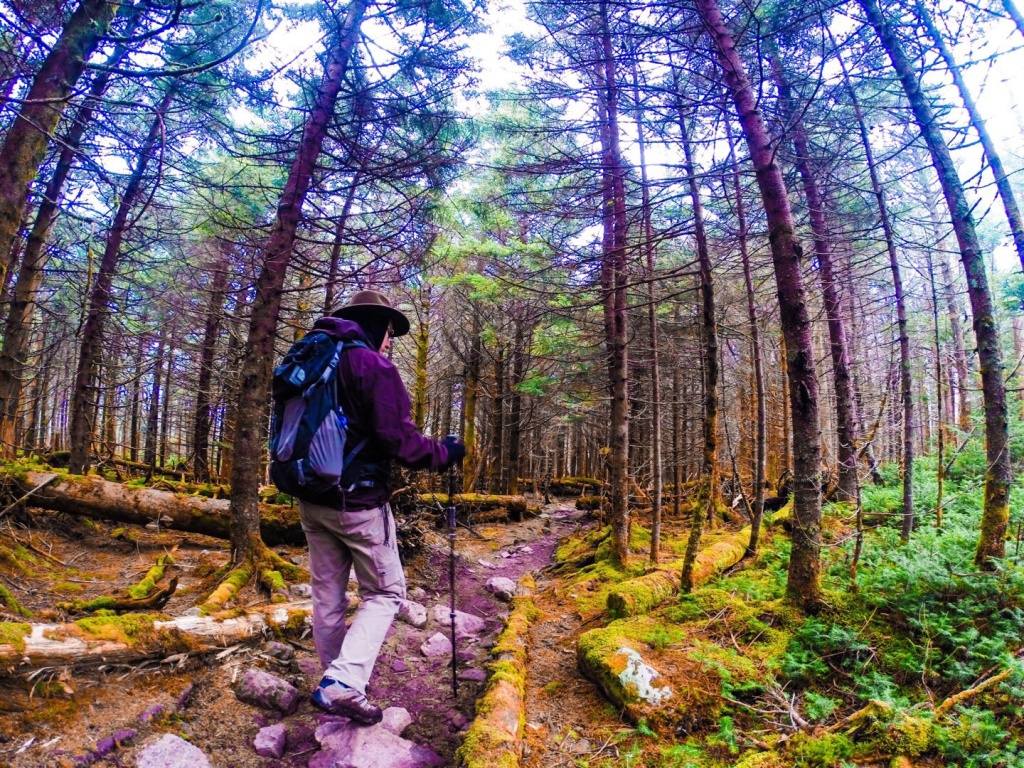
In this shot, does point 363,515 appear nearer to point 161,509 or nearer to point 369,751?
point 369,751

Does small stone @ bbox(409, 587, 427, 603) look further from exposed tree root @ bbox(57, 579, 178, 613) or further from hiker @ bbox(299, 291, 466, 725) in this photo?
hiker @ bbox(299, 291, 466, 725)

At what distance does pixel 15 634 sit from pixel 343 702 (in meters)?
1.93

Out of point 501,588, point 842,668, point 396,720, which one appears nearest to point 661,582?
point 842,668

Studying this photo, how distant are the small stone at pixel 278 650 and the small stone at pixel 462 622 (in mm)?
1684

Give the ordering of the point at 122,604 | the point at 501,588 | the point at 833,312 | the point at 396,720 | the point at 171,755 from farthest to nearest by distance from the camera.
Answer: the point at 833,312 < the point at 501,588 < the point at 122,604 < the point at 396,720 < the point at 171,755

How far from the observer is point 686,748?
2.96 m

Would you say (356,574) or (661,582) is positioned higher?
(356,574)

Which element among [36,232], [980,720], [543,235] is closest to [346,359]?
[980,720]

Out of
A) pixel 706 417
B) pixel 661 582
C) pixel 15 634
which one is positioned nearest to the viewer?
pixel 15 634

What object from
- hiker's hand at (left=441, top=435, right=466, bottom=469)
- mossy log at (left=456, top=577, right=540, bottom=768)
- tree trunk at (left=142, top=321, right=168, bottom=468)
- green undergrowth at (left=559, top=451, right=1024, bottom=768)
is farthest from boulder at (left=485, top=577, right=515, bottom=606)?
tree trunk at (left=142, top=321, right=168, bottom=468)

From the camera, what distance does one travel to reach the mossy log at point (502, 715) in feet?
9.11

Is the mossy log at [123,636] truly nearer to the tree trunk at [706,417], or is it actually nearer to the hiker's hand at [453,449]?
the hiker's hand at [453,449]

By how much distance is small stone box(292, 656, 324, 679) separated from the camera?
4.07 m

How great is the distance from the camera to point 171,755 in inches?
109
